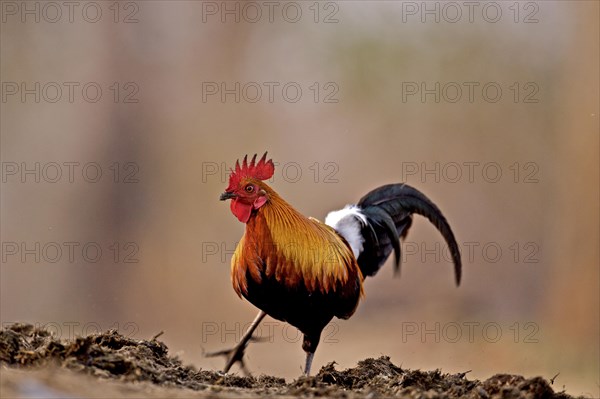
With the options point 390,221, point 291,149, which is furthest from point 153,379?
point 291,149

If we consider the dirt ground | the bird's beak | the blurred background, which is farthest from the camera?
the blurred background

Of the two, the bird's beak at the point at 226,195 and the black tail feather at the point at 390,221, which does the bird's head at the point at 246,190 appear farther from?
the black tail feather at the point at 390,221

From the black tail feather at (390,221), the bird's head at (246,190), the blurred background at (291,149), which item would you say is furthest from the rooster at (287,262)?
the blurred background at (291,149)

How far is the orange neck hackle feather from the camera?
15.7 feet

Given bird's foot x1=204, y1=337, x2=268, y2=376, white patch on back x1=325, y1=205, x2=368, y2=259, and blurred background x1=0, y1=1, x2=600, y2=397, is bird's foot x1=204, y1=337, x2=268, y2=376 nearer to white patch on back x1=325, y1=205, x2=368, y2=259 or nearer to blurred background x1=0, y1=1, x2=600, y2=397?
white patch on back x1=325, y1=205, x2=368, y2=259

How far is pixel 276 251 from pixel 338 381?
3.25ft

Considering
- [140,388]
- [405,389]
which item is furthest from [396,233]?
[140,388]

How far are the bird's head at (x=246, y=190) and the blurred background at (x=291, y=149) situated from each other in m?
6.00

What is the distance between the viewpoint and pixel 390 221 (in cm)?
573

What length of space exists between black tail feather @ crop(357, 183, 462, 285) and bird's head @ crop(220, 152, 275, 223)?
3.83 ft

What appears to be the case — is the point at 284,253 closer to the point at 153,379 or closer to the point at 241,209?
the point at 241,209

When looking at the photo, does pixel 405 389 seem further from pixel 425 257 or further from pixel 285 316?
pixel 425 257

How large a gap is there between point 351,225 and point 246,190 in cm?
117

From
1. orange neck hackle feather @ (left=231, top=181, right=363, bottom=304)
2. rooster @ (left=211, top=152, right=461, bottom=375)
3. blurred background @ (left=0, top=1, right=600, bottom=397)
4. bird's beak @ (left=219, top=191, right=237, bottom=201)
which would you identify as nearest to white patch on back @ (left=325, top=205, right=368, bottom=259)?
rooster @ (left=211, top=152, right=461, bottom=375)
